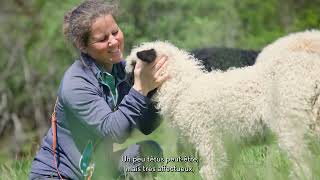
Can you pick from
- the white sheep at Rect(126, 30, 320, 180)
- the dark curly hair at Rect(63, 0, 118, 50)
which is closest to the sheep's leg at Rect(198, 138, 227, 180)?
the white sheep at Rect(126, 30, 320, 180)

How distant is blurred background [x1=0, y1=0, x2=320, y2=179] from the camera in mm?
12484

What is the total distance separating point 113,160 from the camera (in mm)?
4750

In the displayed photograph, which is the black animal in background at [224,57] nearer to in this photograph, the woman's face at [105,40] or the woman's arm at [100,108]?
the woman's face at [105,40]

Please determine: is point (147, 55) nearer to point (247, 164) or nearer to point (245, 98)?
point (245, 98)

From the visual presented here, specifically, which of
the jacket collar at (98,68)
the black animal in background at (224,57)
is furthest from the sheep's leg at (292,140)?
the black animal in background at (224,57)

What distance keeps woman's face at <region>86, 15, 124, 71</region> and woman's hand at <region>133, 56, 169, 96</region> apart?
179mm

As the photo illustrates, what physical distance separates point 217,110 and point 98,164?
43.7 inches

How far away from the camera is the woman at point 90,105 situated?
4.43 m

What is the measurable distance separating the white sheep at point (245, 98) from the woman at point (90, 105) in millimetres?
322

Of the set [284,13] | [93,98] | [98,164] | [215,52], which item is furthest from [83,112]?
[284,13]

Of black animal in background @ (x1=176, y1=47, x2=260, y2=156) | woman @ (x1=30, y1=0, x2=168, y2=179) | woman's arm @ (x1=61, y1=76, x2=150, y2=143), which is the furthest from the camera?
black animal in background @ (x1=176, y1=47, x2=260, y2=156)

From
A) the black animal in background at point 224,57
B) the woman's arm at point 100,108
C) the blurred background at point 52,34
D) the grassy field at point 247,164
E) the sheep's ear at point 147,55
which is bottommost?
the grassy field at point 247,164

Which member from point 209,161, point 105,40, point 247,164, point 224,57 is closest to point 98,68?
point 105,40

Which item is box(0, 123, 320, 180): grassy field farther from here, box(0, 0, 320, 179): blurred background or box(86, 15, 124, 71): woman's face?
box(0, 0, 320, 179): blurred background
